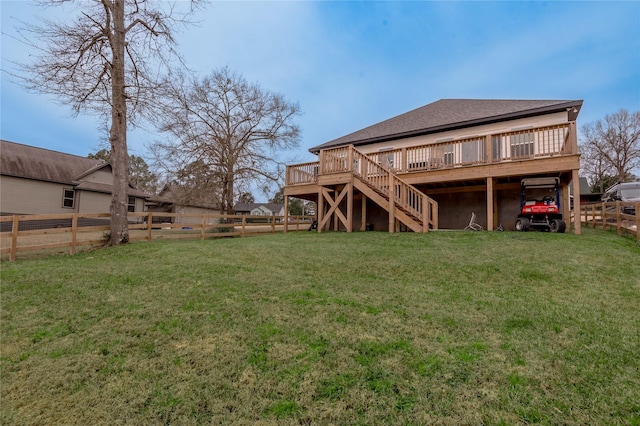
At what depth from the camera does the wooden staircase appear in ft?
28.4

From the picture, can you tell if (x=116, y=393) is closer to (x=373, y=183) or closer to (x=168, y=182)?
(x=373, y=183)

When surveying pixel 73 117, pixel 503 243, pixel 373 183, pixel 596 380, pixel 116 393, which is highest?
pixel 73 117

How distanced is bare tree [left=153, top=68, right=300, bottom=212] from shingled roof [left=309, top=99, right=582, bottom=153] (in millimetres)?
4866

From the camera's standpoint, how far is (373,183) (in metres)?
10.0

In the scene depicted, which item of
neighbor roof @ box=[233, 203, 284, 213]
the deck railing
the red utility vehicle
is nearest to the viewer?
the red utility vehicle

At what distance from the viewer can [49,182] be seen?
18266 millimetres

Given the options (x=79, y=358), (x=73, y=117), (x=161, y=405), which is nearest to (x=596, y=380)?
(x=161, y=405)

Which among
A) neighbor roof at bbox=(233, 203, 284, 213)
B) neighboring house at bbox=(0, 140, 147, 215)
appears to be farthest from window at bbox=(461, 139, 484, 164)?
neighbor roof at bbox=(233, 203, 284, 213)

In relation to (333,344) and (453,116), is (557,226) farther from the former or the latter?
(333,344)

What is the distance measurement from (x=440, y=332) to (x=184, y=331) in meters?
2.62

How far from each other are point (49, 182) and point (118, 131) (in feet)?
47.9

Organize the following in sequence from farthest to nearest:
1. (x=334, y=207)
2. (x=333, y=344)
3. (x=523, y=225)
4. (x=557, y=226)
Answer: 1. (x=334, y=207)
2. (x=523, y=225)
3. (x=557, y=226)
4. (x=333, y=344)

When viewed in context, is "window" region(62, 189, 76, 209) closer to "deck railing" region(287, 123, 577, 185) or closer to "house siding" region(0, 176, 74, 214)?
"house siding" region(0, 176, 74, 214)

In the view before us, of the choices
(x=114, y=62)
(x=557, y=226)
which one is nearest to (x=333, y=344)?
(x=557, y=226)
